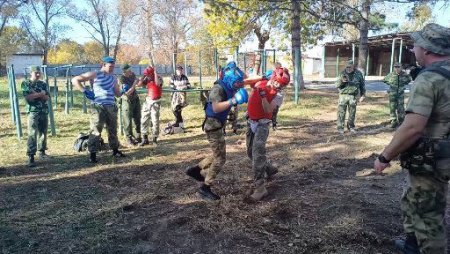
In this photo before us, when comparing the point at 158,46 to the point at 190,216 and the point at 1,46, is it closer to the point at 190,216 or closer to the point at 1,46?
the point at 1,46

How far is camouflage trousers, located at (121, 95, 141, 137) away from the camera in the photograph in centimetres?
870

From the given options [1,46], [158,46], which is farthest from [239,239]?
[1,46]

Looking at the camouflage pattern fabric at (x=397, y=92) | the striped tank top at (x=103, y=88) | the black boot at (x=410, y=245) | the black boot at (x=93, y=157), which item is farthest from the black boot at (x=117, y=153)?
the camouflage pattern fabric at (x=397, y=92)

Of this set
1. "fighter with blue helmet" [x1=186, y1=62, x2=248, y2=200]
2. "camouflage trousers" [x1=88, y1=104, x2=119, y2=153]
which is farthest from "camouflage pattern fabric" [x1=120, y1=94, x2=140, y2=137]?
"fighter with blue helmet" [x1=186, y1=62, x2=248, y2=200]

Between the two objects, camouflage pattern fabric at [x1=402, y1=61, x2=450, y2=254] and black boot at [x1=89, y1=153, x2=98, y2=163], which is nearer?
camouflage pattern fabric at [x1=402, y1=61, x2=450, y2=254]

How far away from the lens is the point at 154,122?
8.92 metres

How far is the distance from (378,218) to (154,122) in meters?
5.74

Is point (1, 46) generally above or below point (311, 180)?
above

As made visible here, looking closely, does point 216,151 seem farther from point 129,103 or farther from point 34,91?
point 129,103

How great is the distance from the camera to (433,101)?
276 cm

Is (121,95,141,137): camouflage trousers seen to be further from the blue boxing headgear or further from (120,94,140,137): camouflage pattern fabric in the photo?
the blue boxing headgear

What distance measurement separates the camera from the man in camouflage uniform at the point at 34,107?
720cm

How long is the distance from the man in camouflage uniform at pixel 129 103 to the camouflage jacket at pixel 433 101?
266 inches

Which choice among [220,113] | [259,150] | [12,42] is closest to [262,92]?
[220,113]
